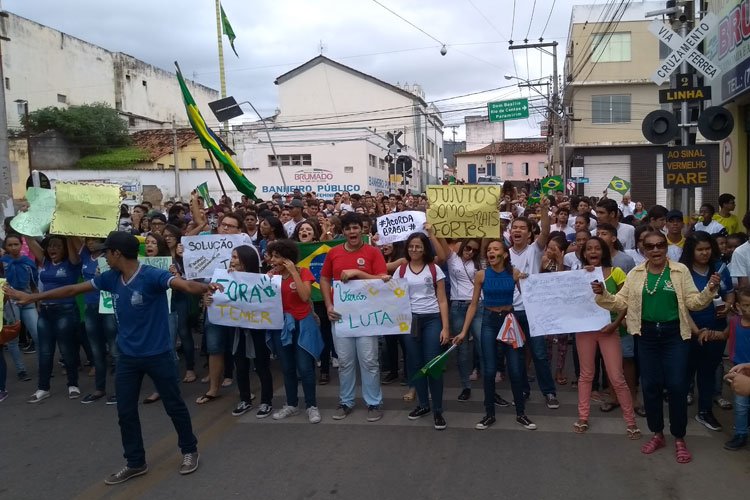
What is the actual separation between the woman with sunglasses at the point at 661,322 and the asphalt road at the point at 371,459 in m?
0.30

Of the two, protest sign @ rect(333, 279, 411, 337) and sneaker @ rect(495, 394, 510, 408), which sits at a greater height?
protest sign @ rect(333, 279, 411, 337)

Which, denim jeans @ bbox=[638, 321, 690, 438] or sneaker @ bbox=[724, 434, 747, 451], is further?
sneaker @ bbox=[724, 434, 747, 451]

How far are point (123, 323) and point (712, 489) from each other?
4451 mm

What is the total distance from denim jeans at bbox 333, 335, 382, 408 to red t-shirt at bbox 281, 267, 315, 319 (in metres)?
0.40

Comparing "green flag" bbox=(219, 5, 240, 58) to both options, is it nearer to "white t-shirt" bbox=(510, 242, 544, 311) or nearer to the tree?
the tree

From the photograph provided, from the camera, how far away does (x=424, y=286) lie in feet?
19.6

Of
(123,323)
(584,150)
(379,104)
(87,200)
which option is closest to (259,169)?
(379,104)

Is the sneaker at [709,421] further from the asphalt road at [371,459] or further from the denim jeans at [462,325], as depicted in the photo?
the denim jeans at [462,325]

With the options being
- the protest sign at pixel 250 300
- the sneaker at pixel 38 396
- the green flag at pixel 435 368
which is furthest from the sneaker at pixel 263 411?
the sneaker at pixel 38 396

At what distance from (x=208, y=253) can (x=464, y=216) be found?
289 centimetres

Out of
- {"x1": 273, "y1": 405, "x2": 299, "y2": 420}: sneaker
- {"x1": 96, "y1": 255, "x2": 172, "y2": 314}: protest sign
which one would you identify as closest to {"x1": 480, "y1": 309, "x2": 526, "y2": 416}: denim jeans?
{"x1": 273, "y1": 405, "x2": 299, "y2": 420}: sneaker

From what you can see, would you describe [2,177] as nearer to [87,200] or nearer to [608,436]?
[87,200]

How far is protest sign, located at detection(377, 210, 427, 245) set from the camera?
7.54 meters

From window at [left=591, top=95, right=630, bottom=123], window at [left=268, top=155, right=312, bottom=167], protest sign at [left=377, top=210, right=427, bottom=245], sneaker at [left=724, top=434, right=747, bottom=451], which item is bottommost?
sneaker at [left=724, top=434, right=747, bottom=451]
